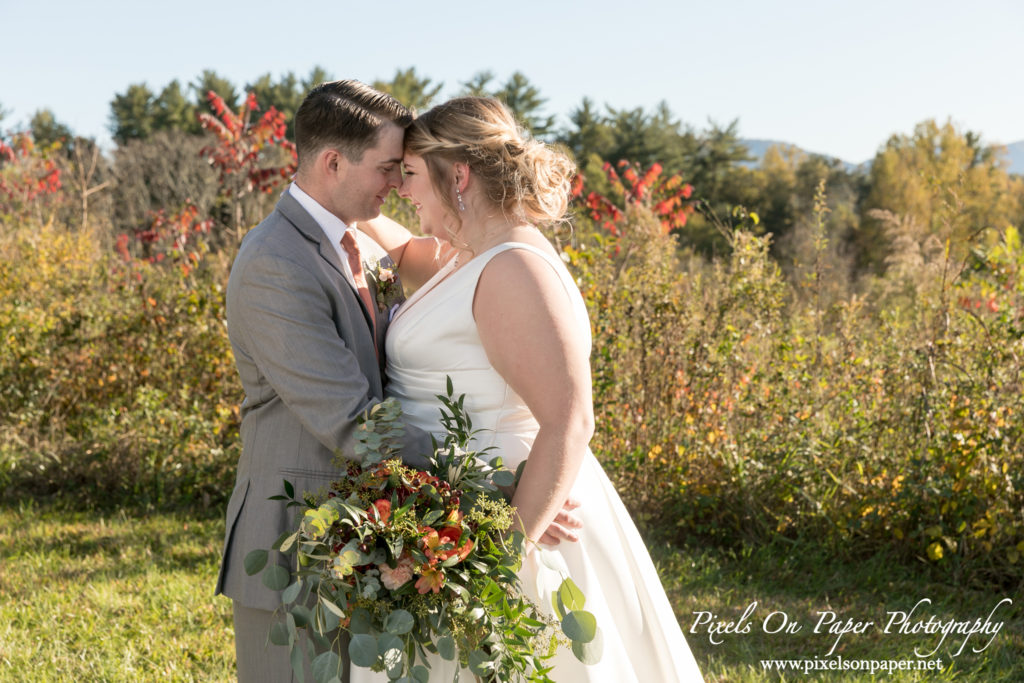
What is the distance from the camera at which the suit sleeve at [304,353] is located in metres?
2.02

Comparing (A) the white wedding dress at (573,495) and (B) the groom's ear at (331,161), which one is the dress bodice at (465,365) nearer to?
(A) the white wedding dress at (573,495)

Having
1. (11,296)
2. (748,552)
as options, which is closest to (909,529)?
(748,552)

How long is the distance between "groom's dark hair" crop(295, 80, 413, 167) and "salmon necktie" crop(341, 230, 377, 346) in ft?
0.87

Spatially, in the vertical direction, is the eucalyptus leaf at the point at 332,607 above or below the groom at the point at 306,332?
below

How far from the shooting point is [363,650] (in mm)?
1651

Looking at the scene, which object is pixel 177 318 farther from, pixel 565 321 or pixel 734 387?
pixel 565 321

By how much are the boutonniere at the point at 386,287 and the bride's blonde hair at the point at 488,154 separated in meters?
0.43

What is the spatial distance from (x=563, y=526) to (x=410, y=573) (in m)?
0.62

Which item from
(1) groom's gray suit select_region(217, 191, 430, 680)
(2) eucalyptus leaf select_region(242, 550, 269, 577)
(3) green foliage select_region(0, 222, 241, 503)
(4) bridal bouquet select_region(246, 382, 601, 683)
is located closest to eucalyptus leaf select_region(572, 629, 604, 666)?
(4) bridal bouquet select_region(246, 382, 601, 683)

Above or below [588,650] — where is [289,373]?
above

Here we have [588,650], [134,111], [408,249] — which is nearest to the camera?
[588,650]

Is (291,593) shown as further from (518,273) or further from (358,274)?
(358,274)

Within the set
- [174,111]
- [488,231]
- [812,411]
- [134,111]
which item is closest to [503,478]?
[488,231]

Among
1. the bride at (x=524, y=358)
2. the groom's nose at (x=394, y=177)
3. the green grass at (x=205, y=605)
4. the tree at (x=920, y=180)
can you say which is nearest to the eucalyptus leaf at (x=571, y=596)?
the bride at (x=524, y=358)
